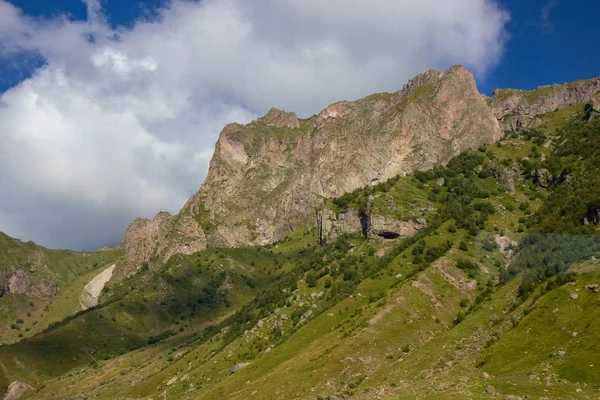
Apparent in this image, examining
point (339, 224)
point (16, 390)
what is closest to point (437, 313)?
point (339, 224)

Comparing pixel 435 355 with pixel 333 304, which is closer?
pixel 435 355

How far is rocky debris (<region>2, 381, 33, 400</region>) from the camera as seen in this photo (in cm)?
13032

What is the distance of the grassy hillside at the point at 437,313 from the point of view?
4272 cm

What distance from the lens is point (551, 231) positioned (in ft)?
238

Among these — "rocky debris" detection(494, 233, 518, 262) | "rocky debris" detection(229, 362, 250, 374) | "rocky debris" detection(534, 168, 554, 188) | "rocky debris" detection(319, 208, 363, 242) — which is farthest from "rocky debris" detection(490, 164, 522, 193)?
"rocky debris" detection(229, 362, 250, 374)

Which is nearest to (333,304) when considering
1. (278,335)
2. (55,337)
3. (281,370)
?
(278,335)

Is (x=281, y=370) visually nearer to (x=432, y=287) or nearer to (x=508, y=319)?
(x=432, y=287)

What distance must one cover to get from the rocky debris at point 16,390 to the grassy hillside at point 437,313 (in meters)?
4.87

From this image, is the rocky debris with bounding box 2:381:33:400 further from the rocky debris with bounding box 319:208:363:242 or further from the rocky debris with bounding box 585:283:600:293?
the rocky debris with bounding box 585:283:600:293

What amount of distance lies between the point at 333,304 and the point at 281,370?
82.1ft

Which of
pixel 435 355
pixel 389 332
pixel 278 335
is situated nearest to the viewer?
pixel 435 355

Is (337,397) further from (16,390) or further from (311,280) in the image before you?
(16,390)

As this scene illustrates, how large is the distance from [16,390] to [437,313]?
120 metres

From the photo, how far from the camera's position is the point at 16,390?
131875mm
